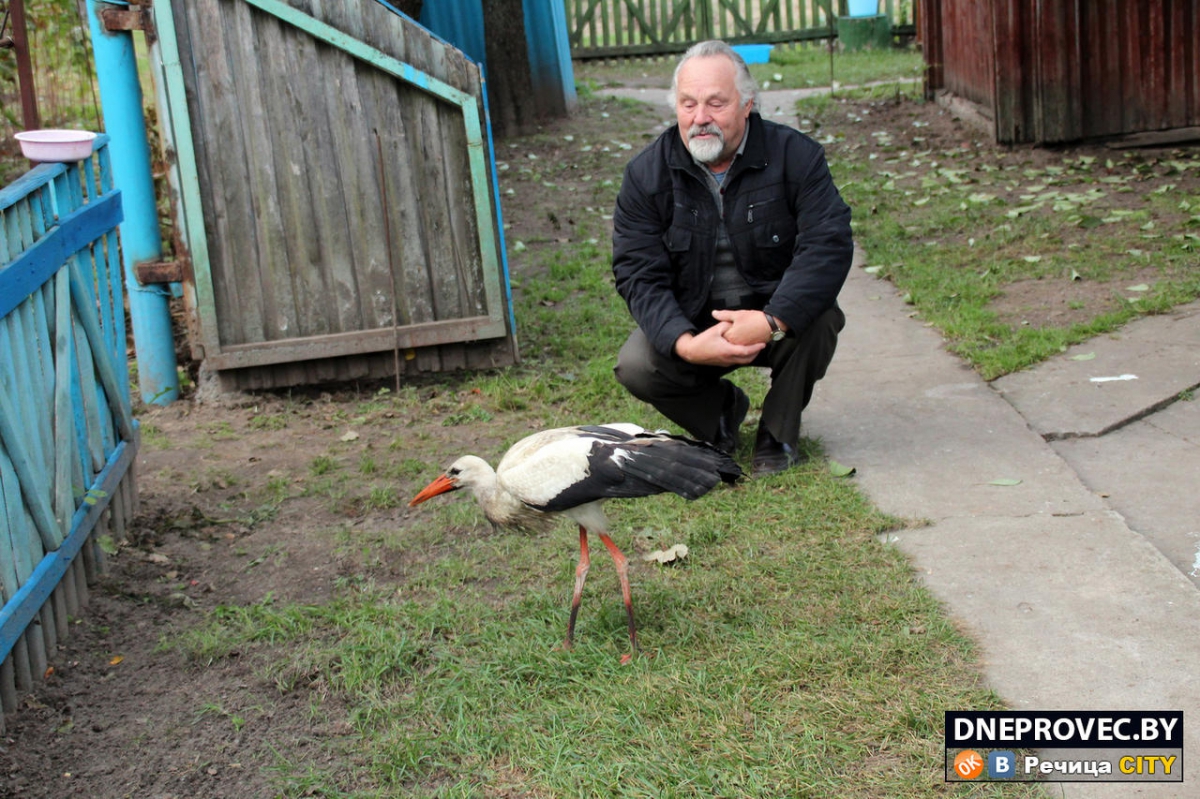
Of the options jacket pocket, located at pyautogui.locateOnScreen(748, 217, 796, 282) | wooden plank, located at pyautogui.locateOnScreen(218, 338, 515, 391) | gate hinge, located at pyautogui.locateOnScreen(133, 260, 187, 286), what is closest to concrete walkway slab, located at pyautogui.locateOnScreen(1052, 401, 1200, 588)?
jacket pocket, located at pyautogui.locateOnScreen(748, 217, 796, 282)

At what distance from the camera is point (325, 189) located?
6.40 meters

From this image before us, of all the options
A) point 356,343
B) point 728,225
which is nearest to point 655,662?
point 728,225

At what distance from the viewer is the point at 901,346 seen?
666 centimetres

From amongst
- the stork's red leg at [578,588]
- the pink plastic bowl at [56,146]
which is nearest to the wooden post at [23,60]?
the pink plastic bowl at [56,146]

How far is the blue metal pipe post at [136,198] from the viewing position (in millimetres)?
6246

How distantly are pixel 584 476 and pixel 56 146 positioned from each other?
2.46 meters

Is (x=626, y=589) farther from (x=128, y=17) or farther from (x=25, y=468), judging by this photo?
(x=128, y=17)

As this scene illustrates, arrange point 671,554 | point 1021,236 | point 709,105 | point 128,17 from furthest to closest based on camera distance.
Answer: point 1021,236
point 128,17
point 709,105
point 671,554

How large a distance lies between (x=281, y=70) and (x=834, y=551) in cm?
395

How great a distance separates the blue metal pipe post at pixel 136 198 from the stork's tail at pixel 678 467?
12.8 feet

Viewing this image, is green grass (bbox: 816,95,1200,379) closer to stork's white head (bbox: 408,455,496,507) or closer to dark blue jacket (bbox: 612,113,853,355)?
dark blue jacket (bbox: 612,113,853,355)

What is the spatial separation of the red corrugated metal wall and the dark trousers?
6893 millimetres

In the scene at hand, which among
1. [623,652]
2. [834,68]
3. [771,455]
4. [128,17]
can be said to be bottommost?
[623,652]

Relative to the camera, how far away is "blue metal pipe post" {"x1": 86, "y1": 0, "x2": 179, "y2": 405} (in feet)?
20.5
